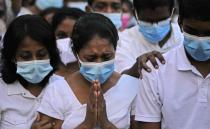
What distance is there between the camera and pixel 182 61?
10.4ft

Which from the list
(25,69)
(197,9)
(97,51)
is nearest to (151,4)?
(97,51)

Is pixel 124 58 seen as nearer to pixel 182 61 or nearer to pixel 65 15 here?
pixel 65 15

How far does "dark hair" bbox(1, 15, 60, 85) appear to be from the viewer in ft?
13.4

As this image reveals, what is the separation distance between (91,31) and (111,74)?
32 cm

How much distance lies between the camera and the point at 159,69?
3197 millimetres

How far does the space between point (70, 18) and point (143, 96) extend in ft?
8.34

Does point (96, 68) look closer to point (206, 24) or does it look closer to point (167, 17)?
point (206, 24)

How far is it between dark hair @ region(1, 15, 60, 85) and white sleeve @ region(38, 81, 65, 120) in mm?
585

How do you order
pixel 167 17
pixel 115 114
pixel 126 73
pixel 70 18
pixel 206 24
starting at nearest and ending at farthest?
pixel 206 24 < pixel 115 114 < pixel 126 73 < pixel 167 17 < pixel 70 18

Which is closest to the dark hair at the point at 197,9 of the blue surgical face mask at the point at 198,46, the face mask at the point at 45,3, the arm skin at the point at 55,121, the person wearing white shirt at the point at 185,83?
the person wearing white shirt at the point at 185,83

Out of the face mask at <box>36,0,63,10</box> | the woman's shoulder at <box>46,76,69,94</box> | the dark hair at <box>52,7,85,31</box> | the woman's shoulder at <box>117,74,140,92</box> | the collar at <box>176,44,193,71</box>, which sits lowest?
the face mask at <box>36,0,63,10</box>

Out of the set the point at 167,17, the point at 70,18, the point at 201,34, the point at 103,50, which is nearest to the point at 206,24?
the point at 201,34

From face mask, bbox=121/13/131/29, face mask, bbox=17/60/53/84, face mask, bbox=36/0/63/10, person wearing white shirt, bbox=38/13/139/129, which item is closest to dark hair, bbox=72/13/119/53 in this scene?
person wearing white shirt, bbox=38/13/139/129

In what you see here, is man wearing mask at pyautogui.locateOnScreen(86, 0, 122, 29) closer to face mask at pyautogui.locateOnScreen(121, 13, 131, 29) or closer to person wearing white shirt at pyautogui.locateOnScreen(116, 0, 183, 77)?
person wearing white shirt at pyautogui.locateOnScreen(116, 0, 183, 77)
